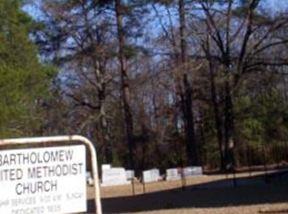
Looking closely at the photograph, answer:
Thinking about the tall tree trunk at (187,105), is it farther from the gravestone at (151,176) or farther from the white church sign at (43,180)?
the white church sign at (43,180)

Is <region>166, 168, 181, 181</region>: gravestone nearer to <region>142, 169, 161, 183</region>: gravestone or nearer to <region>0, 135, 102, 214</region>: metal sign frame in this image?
<region>142, 169, 161, 183</region>: gravestone

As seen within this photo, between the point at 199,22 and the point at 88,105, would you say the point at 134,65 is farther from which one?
the point at 199,22

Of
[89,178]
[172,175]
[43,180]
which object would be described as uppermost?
[172,175]

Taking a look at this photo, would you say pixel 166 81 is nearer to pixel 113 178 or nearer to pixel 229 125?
pixel 229 125

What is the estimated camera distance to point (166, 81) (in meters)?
60.8

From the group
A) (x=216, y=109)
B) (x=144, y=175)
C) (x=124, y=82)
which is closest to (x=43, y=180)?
(x=144, y=175)

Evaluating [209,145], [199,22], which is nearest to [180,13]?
[199,22]

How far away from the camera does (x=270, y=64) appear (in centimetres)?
5584

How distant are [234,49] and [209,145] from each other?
10126 mm

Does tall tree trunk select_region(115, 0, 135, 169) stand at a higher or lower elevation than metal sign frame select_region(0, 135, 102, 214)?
higher

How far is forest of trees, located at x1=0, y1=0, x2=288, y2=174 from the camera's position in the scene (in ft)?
183

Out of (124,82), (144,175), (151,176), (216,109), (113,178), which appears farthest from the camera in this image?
(216,109)

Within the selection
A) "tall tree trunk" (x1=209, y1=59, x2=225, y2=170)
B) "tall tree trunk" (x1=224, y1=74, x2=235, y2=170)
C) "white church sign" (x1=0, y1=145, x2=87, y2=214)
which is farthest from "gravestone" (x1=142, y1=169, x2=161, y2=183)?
"white church sign" (x1=0, y1=145, x2=87, y2=214)

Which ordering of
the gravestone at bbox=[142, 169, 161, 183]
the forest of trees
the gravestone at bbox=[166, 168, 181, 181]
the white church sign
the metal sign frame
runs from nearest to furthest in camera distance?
the white church sign, the metal sign frame, the gravestone at bbox=[142, 169, 161, 183], the gravestone at bbox=[166, 168, 181, 181], the forest of trees
